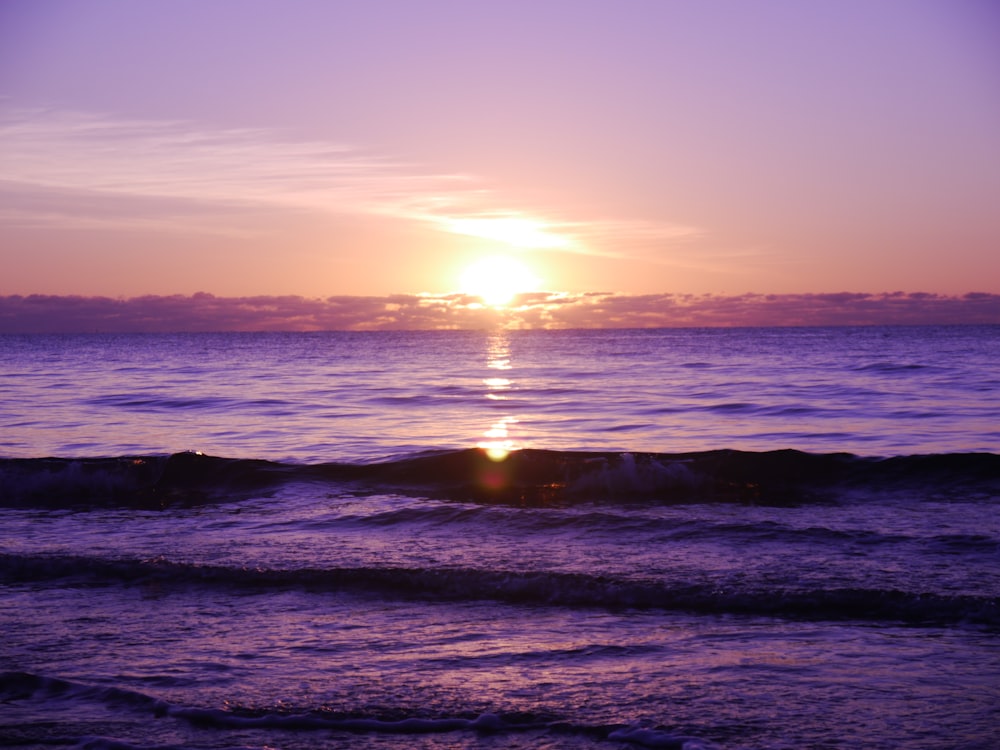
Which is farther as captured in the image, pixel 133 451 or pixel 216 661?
pixel 133 451

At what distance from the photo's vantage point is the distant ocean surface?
5.28 meters

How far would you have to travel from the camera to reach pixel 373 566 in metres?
8.82

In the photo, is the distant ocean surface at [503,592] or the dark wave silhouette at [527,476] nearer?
the distant ocean surface at [503,592]

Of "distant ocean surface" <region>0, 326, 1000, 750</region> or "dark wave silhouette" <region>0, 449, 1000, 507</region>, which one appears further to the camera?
"dark wave silhouette" <region>0, 449, 1000, 507</region>

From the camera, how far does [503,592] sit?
8078mm

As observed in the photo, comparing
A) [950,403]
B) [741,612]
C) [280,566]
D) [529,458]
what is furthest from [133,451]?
[950,403]

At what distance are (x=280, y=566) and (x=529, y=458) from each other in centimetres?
715

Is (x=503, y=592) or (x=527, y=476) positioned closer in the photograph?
(x=503, y=592)

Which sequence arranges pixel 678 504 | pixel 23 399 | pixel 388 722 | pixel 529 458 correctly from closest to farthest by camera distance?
pixel 388 722
pixel 678 504
pixel 529 458
pixel 23 399

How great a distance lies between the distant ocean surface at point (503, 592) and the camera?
5.28 meters

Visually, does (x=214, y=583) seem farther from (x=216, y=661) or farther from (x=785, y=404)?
(x=785, y=404)

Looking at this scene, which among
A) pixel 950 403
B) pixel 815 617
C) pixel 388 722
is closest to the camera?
pixel 388 722

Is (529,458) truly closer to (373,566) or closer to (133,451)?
(373,566)

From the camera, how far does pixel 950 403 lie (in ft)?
80.1
